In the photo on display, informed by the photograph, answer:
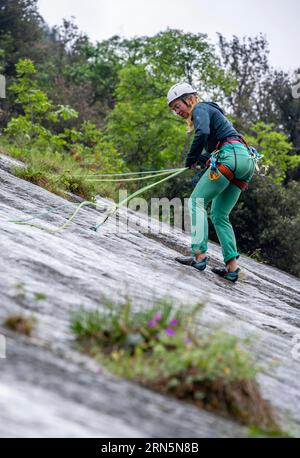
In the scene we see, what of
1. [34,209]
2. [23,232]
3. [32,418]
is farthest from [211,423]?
[34,209]

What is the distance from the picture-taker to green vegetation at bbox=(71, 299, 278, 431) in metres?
3.36

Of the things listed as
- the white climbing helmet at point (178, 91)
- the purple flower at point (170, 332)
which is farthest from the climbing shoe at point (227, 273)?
the purple flower at point (170, 332)

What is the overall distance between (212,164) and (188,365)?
12.4ft

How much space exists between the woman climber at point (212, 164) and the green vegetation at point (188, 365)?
3.47 meters

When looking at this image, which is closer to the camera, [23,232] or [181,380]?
[181,380]

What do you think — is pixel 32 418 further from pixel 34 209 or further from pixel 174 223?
pixel 174 223

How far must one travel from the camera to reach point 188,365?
3.39 m

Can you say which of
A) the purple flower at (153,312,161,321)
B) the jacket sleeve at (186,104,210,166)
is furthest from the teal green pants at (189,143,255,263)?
the purple flower at (153,312,161,321)

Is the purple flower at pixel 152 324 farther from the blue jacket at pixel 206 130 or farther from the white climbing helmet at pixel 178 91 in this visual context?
the white climbing helmet at pixel 178 91

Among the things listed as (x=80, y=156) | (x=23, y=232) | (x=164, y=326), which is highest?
(x=164, y=326)

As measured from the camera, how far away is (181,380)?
3398 mm

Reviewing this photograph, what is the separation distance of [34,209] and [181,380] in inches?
174

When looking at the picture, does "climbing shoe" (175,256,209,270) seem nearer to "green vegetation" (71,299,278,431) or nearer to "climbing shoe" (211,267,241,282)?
"climbing shoe" (211,267,241,282)

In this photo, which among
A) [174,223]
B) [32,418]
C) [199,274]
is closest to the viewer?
[32,418]
